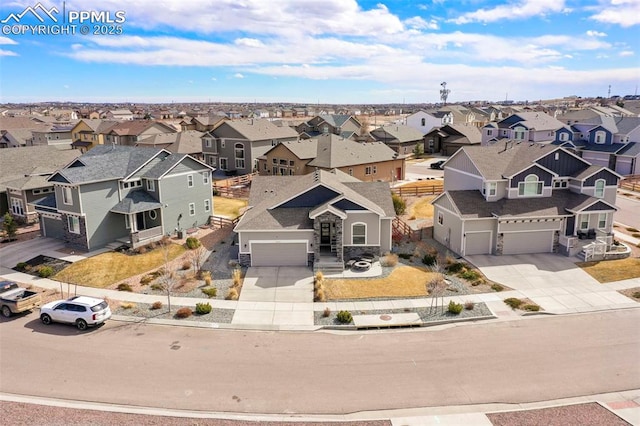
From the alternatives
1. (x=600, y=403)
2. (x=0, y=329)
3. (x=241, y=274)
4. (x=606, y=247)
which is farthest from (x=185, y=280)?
(x=606, y=247)

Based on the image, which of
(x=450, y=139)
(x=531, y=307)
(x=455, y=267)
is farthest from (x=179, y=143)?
(x=531, y=307)

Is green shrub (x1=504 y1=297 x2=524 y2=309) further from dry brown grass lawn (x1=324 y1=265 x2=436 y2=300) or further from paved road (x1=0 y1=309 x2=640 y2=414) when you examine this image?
dry brown grass lawn (x1=324 y1=265 x2=436 y2=300)

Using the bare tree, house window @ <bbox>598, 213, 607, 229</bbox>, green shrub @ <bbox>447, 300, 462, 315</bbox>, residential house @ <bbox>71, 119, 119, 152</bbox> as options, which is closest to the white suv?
the bare tree

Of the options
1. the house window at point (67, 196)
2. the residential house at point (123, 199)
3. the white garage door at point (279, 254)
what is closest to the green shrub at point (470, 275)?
the white garage door at point (279, 254)

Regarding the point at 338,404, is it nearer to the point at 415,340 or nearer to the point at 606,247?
the point at 415,340

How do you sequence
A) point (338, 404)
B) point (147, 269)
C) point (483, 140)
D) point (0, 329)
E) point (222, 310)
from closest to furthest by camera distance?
point (338, 404) → point (0, 329) → point (222, 310) → point (147, 269) → point (483, 140)

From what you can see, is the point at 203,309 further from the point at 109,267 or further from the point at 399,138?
the point at 399,138
